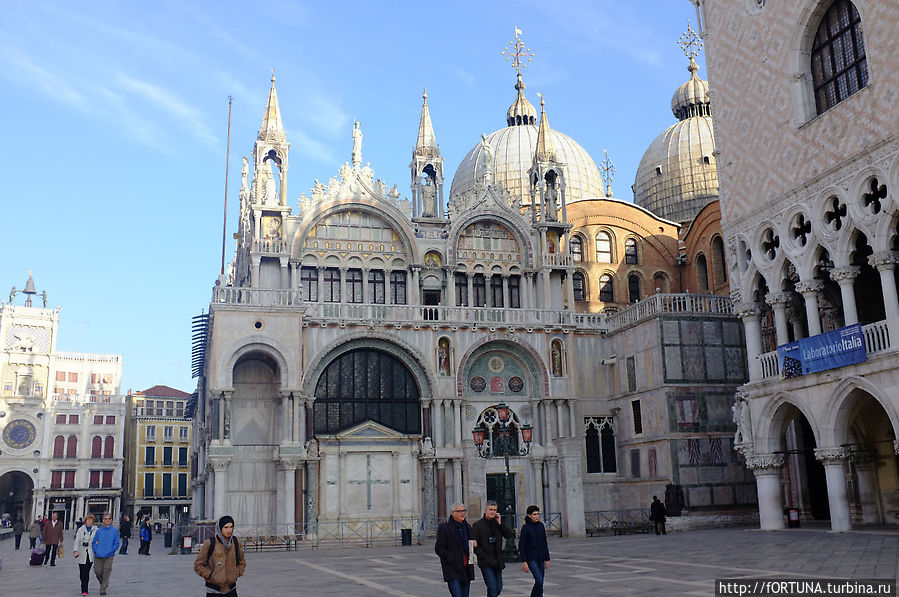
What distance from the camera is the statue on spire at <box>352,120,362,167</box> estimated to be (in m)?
37.7

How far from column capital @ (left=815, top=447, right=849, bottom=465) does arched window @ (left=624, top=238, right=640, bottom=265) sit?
22.3 meters

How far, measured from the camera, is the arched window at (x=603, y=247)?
4622 centimetres

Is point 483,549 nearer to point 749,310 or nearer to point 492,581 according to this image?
point 492,581

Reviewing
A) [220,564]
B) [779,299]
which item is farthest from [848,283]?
[220,564]

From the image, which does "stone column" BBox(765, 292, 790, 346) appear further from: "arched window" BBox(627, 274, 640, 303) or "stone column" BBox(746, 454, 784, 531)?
"arched window" BBox(627, 274, 640, 303)

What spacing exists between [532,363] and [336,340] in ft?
26.9

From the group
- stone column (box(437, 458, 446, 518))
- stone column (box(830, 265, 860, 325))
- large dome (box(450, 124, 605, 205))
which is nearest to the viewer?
stone column (box(830, 265, 860, 325))

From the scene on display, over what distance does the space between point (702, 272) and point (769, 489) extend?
67.0 ft

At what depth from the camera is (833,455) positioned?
82.0 feet

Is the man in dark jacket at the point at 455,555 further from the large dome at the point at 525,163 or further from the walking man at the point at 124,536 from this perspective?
the large dome at the point at 525,163

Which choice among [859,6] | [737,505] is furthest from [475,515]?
[859,6]

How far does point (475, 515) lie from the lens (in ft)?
110

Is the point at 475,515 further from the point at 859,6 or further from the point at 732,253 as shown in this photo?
the point at 859,6

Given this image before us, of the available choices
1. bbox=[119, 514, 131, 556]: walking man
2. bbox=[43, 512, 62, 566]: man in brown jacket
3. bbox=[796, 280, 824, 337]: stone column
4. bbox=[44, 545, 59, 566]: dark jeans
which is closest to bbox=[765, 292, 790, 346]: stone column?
bbox=[796, 280, 824, 337]: stone column
